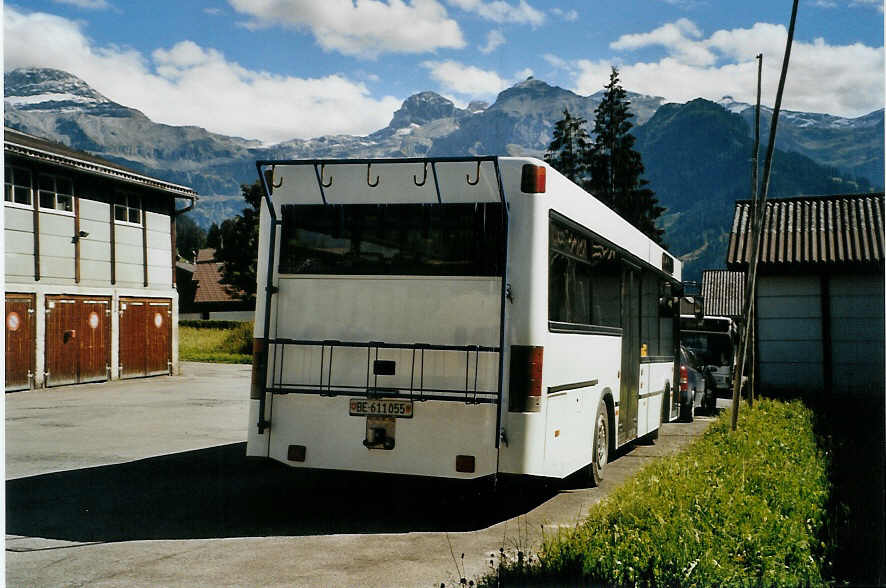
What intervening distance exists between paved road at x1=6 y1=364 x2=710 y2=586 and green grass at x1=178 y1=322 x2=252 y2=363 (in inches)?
1092

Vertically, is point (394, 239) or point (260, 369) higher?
point (394, 239)

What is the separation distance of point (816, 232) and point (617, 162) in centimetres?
3241

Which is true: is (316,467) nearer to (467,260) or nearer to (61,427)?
(467,260)

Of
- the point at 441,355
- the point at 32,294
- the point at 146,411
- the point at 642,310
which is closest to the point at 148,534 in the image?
the point at 441,355

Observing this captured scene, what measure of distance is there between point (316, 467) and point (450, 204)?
2.64 m

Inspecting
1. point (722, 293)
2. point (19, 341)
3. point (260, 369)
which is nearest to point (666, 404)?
point (260, 369)

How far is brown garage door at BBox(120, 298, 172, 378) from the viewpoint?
27.5 meters

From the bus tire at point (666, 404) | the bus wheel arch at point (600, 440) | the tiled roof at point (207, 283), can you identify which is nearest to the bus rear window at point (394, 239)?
the bus wheel arch at point (600, 440)

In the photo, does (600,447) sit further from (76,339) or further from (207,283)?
(207,283)

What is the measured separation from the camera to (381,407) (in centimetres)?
797

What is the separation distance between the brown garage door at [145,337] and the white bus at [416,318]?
68.2ft

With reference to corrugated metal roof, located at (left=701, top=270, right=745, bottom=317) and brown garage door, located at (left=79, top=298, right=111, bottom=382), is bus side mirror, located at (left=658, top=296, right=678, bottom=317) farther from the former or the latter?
corrugated metal roof, located at (left=701, top=270, right=745, bottom=317)

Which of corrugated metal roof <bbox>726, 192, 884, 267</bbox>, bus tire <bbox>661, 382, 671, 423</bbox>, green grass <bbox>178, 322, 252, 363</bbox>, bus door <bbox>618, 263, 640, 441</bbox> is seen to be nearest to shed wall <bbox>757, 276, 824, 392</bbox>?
corrugated metal roof <bbox>726, 192, 884, 267</bbox>

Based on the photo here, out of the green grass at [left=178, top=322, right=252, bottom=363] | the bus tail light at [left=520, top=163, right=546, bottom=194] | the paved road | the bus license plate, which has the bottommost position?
the green grass at [left=178, top=322, right=252, bottom=363]
